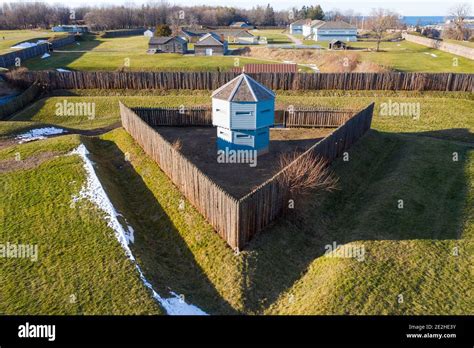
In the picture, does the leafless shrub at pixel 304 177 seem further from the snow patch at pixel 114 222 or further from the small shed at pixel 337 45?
the small shed at pixel 337 45

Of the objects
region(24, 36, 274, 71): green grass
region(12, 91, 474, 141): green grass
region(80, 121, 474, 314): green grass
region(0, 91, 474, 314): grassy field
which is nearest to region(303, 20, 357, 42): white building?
region(24, 36, 274, 71): green grass

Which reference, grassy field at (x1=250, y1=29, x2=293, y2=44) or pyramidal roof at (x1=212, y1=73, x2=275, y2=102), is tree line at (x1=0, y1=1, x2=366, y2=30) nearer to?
grassy field at (x1=250, y1=29, x2=293, y2=44)

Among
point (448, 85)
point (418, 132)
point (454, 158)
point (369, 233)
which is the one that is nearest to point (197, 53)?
point (448, 85)

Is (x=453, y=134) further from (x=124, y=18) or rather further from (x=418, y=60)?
(x=124, y=18)

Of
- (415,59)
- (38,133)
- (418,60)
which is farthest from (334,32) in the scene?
(38,133)

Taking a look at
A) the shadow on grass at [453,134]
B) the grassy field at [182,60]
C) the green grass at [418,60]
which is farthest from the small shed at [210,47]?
the shadow on grass at [453,134]
